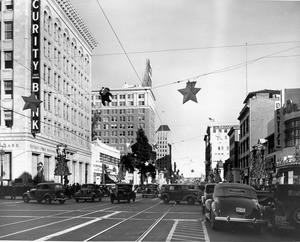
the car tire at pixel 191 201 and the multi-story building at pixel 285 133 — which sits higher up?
the multi-story building at pixel 285 133

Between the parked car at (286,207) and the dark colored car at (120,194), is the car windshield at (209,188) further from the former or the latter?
the dark colored car at (120,194)

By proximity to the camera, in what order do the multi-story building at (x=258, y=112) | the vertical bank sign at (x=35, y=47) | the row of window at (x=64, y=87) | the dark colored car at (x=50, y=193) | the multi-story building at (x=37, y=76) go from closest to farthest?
the dark colored car at (x=50, y=193)
the vertical bank sign at (x=35, y=47)
the multi-story building at (x=37, y=76)
the row of window at (x=64, y=87)
the multi-story building at (x=258, y=112)

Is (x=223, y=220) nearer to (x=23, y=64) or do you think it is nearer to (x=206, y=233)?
(x=206, y=233)

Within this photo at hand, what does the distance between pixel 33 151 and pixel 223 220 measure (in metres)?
40.6

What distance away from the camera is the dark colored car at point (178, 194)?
40.9m

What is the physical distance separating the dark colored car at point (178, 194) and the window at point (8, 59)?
74.6 feet

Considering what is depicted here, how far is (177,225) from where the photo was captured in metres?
19.3

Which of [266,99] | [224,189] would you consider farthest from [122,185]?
[266,99]

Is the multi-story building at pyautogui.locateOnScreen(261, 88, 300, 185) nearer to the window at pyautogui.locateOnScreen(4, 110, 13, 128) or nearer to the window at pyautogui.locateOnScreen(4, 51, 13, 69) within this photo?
the window at pyautogui.locateOnScreen(4, 110, 13, 128)

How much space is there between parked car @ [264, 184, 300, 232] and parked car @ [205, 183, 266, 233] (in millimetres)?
635

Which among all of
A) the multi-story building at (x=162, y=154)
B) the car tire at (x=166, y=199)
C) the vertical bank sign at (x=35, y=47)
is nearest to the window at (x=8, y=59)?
the vertical bank sign at (x=35, y=47)

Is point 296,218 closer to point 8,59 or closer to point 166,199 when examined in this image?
point 166,199

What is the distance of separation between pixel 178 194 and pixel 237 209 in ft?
82.7

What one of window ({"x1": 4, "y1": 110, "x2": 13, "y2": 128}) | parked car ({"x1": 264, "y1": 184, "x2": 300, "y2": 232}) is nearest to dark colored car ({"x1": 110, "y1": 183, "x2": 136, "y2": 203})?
window ({"x1": 4, "y1": 110, "x2": 13, "y2": 128})
